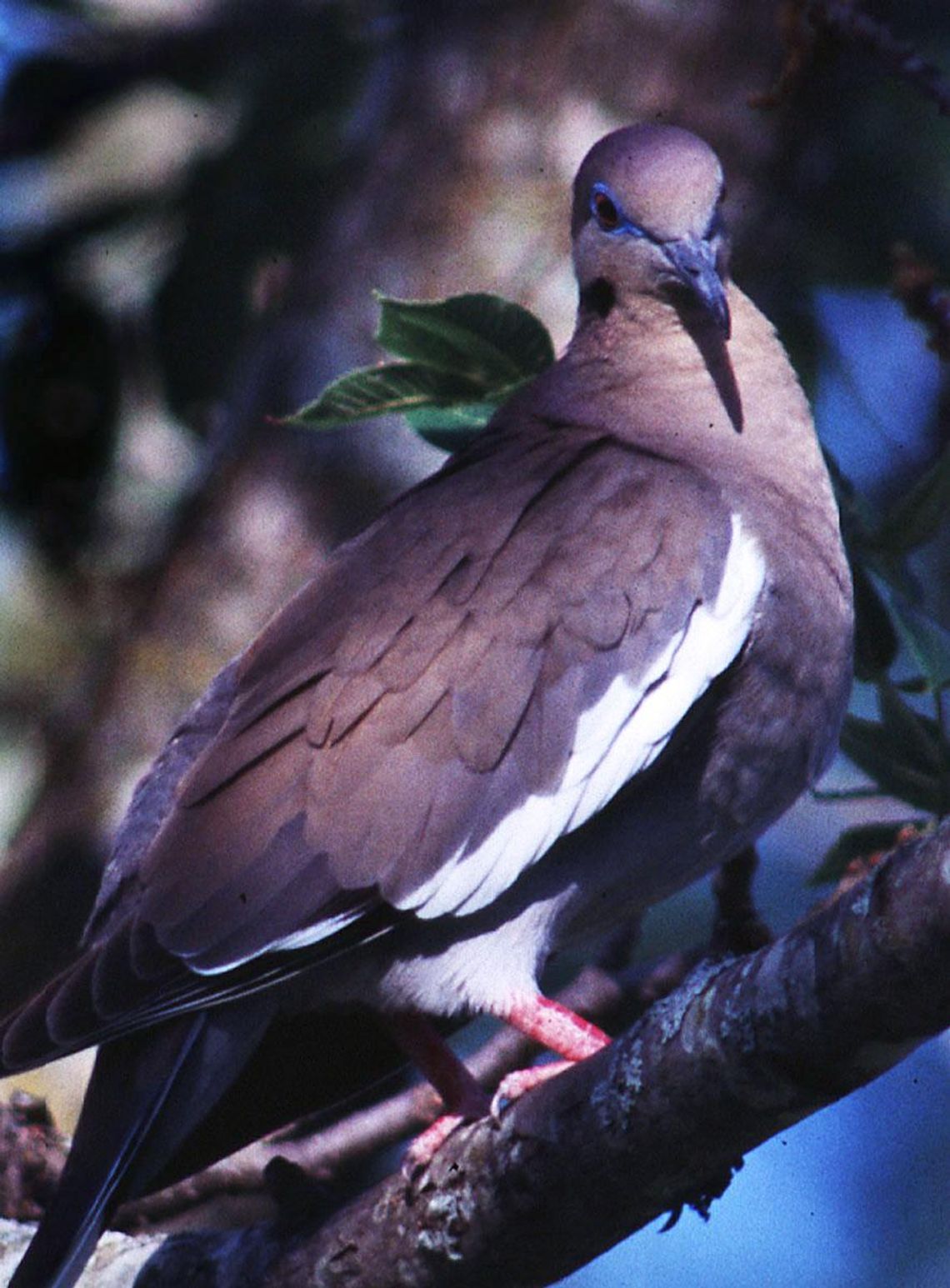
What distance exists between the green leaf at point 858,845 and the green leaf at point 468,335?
0.77m

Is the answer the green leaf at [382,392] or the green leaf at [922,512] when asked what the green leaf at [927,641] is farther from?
the green leaf at [382,392]

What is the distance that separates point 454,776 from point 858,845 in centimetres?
55

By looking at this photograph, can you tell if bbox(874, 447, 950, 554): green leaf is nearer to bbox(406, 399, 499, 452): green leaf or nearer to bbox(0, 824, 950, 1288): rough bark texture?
bbox(406, 399, 499, 452): green leaf

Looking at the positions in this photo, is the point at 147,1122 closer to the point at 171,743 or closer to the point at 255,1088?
the point at 255,1088

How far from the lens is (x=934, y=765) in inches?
97.4

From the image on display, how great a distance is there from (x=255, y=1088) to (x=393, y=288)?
1.51 metres

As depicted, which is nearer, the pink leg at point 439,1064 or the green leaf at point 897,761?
the green leaf at point 897,761

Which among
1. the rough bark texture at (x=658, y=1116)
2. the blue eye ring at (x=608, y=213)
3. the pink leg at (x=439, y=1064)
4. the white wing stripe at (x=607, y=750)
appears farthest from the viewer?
the blue eye ring at (x=608, y=213)

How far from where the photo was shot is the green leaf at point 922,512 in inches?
96.0

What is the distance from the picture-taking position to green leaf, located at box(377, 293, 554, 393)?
252 centimetres

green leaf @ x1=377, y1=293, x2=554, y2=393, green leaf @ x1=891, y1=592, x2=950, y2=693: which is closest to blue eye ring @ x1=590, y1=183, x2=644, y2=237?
green leaf @ x1=377, y1=293, x2=554, y2=393

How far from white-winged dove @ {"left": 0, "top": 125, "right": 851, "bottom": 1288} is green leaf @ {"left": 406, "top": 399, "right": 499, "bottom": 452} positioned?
0.08m

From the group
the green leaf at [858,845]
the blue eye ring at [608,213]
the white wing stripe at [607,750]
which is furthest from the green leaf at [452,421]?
the green leaf at [858,845]

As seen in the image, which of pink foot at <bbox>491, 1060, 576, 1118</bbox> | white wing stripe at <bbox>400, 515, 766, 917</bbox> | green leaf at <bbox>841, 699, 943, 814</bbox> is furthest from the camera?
green leaf at <bbox>841, 699, 943, 814</bbox>
